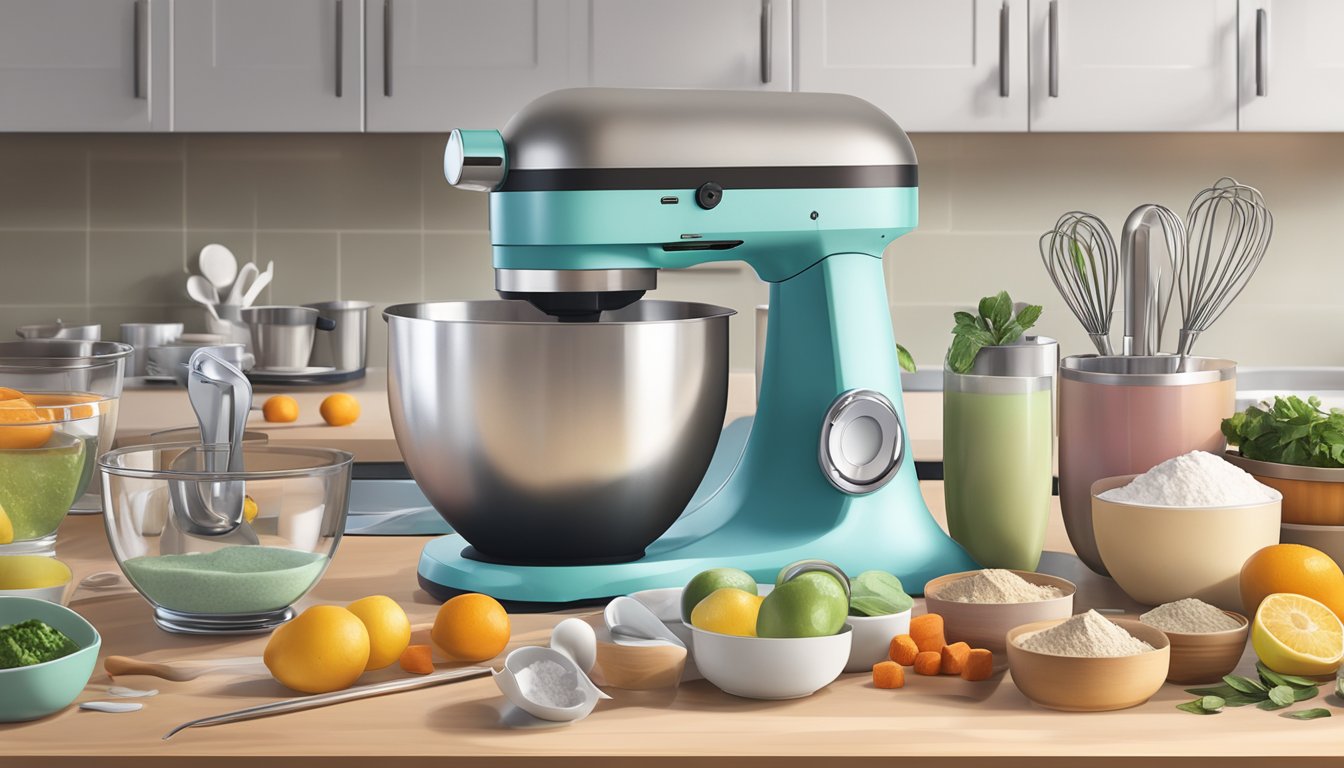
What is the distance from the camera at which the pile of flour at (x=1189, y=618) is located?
30.8 inches

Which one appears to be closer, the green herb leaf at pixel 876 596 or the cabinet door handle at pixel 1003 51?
the green herb leaf at pixel 876 596

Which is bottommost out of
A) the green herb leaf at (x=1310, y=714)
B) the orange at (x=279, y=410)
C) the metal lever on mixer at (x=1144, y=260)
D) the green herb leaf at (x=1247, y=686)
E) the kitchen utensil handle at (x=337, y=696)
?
the green herb leaf at (x=1310, y=714)

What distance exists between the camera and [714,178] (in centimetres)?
98

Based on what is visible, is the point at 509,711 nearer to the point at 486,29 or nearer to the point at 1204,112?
the point at 486,29

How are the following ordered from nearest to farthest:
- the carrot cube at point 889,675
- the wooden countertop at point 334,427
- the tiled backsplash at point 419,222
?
the carrot cube at point 889,675, the wooden countertop at point 334,427, the tiled backsplash at point 419,222

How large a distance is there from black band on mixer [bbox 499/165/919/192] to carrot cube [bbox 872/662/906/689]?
0.40 metres

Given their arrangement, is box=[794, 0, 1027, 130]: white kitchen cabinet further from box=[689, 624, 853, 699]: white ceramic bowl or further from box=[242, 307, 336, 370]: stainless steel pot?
box=[689, 624, 853, 699]: white ceramic bowl

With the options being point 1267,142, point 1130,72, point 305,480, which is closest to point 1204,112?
point 1130,72

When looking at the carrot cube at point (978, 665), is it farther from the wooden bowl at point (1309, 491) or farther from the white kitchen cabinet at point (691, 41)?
the white kitchen cabinet at point (691, 41)

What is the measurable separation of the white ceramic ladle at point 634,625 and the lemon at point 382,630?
127 millimetres

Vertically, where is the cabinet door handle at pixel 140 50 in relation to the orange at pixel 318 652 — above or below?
above

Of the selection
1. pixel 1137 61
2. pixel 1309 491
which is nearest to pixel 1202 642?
pixel 1309 491

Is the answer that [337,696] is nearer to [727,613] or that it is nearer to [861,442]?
[727,613]

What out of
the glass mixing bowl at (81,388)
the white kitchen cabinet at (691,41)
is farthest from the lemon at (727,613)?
the white kitchen cabinet at (691,41)
